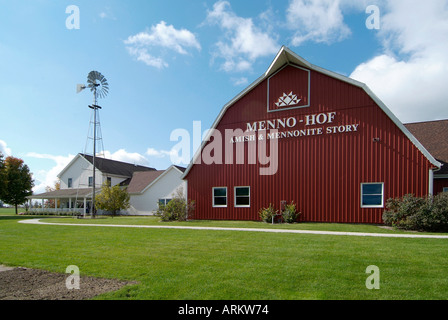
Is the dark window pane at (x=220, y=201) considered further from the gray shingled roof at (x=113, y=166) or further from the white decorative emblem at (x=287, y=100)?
the gray shingled roof at (x=113, y=166)

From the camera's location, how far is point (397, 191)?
53.2 feet

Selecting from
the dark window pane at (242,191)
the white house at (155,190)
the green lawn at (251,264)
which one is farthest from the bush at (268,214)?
the white house at (155,190)

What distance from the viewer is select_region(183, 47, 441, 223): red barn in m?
16.6

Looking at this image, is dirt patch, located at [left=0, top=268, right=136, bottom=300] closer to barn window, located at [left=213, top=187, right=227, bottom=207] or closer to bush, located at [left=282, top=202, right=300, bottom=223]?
bush, located at [left=282, top=202, right=300, bottom=223]

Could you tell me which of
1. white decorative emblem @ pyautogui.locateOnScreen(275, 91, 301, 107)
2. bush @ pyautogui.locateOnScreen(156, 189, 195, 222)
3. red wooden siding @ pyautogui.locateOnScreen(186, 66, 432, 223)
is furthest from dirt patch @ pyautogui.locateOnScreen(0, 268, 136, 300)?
white decorative emblem @ pyautogui.locateOnScreen(275, 91, 301, 107)

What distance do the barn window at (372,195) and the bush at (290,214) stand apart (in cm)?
365

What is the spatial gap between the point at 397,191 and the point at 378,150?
2.33 m

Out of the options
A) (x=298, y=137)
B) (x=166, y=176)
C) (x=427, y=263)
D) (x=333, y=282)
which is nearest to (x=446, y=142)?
(x=298, y=137)

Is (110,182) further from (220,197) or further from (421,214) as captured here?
(421,214)

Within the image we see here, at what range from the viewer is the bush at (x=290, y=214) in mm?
18000

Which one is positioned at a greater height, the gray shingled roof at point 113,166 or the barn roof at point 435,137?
the barn roof at point 435,137

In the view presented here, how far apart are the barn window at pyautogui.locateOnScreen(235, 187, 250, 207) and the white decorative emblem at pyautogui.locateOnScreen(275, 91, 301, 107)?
5.76 m

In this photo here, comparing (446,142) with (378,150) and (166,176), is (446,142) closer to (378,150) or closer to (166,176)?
(378,150)

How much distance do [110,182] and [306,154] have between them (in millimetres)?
27248
